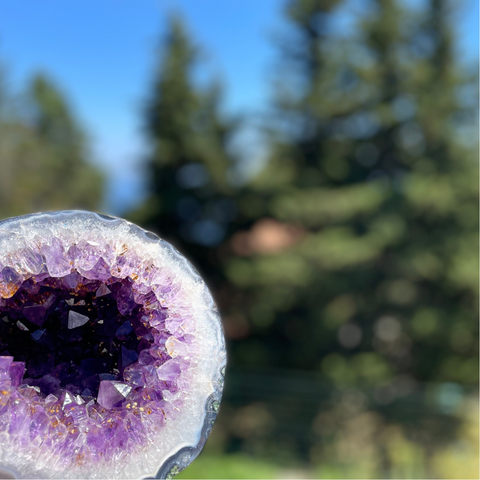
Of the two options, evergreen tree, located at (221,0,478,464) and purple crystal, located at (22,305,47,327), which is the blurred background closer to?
evergreen tree, located at (221,0,478,464)

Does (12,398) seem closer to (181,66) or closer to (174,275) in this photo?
(174,275)

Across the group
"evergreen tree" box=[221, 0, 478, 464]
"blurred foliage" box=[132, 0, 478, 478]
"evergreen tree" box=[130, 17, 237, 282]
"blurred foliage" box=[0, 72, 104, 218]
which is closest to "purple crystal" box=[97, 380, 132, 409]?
"blurred foliage" box=[132, 0, 478, 478]

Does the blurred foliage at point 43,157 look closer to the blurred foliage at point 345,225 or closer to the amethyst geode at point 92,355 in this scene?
the blurred foliage at point 345,225

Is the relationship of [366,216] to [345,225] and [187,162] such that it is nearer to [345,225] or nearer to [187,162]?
[345,225]

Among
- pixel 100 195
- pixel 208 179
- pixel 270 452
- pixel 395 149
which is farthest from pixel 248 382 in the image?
pixel 100 195

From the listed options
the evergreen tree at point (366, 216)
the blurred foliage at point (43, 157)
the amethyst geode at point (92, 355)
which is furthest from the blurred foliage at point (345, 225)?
the amethyst geode at point (92, 355)

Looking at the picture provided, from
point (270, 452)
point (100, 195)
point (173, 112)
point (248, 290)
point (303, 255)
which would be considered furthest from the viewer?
point (100, 195)
